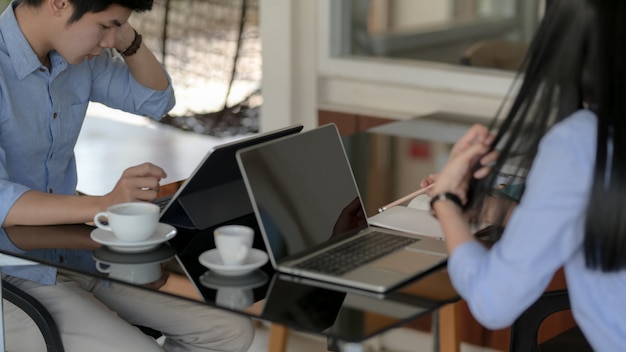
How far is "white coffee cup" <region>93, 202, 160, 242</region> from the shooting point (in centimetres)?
155

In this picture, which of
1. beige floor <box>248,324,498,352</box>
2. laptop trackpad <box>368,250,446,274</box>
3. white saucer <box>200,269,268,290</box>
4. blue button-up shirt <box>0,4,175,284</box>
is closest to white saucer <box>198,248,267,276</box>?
white saucer <box>200,269,268,290</box>

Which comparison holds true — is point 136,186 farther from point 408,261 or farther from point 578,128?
point 578,128

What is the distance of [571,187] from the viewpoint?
1.22m

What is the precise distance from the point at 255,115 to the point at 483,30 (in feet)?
3.17

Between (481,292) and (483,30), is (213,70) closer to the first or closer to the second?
(483,30)

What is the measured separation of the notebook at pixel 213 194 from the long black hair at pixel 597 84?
57 cm

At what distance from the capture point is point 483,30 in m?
3.16

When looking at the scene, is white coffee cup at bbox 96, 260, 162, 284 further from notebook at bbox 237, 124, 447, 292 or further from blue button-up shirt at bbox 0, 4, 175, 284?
blue button-up shirt at bbox 0, 4, 175, 284

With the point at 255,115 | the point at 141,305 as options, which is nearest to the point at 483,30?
the point at 255,115

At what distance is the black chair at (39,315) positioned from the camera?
171 cm

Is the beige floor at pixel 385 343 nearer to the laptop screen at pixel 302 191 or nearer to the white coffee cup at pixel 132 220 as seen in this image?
the laptop screen at pixel 302 191

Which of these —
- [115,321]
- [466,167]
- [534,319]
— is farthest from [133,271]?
[534,319]

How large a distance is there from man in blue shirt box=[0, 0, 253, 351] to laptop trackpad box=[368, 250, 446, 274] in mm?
444

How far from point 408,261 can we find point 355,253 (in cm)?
8
